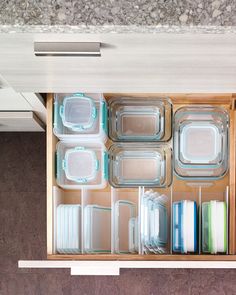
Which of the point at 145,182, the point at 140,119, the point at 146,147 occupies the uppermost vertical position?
the point at 140,119

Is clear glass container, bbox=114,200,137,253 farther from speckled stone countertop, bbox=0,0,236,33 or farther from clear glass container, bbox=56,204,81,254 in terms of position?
speckled stone countertop, bbox=0,0,236,33

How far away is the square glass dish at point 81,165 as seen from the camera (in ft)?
7.27

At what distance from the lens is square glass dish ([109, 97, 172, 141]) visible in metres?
2.29

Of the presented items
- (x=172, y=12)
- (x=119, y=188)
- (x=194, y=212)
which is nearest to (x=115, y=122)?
(x=119, y=188)

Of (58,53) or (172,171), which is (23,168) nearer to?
(172,171)

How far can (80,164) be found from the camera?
2.24 meters

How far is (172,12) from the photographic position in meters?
1.21

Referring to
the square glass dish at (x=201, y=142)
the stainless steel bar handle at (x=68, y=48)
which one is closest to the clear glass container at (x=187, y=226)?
the square glass dish at (x=201, y=142)

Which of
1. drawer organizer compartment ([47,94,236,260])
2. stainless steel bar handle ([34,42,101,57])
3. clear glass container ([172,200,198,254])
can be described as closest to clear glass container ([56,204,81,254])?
drawer organizer compartment ([47,94,236,260])

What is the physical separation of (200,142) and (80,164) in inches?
16.8

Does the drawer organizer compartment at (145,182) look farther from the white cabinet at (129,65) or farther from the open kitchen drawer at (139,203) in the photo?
the white cabinet at (129,65)

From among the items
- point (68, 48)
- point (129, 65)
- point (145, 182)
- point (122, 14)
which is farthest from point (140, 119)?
point (122, 14)

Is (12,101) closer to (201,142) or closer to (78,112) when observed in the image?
(78,112)

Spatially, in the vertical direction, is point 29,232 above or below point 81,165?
below
